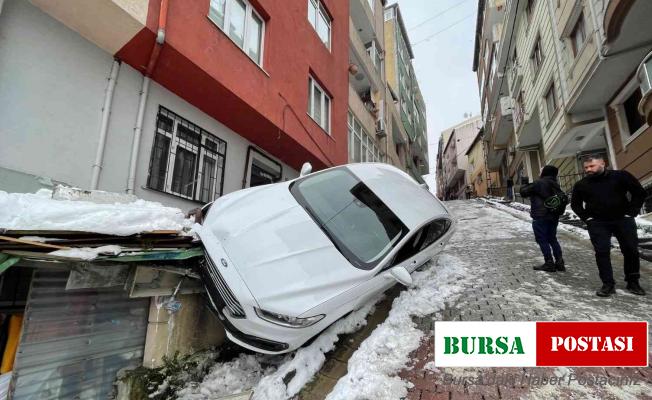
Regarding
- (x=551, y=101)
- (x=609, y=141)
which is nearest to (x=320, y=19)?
(x=551, y=101)

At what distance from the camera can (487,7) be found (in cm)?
2323

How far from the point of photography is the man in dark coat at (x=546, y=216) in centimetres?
513

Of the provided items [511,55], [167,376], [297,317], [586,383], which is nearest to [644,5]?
[586,383]

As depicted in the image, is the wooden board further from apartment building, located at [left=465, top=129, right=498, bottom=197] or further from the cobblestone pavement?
apartment building, located at [left=465, top=129, right=498, bottom=197]

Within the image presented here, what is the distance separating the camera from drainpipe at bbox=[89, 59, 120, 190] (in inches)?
187

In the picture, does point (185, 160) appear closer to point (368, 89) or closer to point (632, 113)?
point (632, 113)

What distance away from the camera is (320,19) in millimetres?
11164

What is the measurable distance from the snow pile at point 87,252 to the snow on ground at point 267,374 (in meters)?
1.46

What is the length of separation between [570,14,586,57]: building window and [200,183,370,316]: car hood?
10770mm

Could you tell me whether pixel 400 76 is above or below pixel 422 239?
above

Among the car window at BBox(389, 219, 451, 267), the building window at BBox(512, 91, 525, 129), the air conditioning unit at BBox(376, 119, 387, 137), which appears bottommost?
the car window at BBox(389, 219, 451, 267)

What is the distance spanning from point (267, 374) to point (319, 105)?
8.59 meters

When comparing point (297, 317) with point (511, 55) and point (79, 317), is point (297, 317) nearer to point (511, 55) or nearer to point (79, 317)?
point (79, 317)

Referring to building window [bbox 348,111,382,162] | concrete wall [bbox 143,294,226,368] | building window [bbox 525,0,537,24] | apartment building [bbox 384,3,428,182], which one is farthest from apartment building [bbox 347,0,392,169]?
concrete wall [bbox 143,294,226,368]
